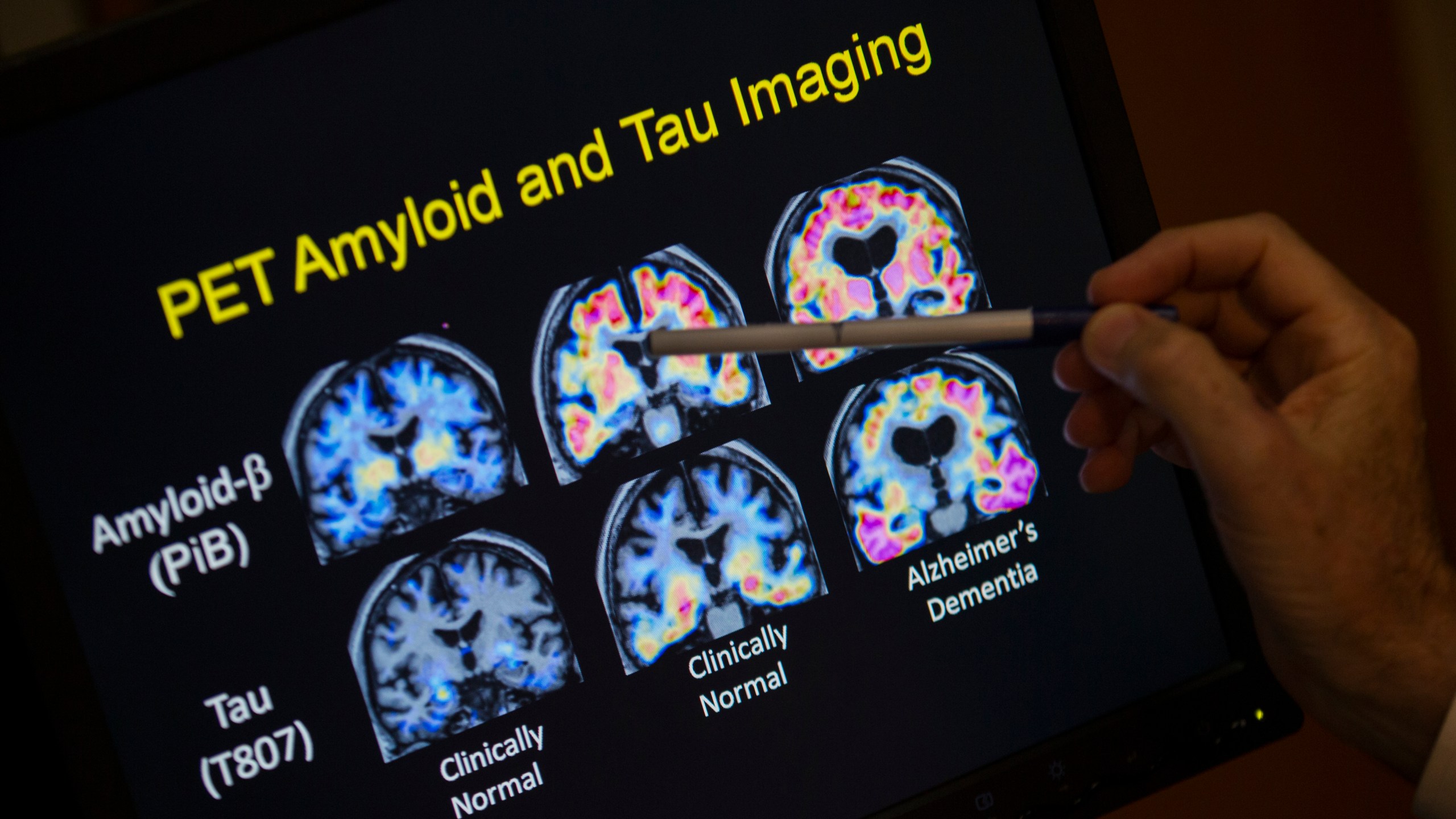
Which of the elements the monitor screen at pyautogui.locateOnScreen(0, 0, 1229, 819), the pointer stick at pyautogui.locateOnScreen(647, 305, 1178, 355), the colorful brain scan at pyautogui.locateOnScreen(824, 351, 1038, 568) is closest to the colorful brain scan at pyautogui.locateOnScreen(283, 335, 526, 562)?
the monitor screen at pyautogui.locateOnScreen(0, 0, 1229, 819)

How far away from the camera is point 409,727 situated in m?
0.72

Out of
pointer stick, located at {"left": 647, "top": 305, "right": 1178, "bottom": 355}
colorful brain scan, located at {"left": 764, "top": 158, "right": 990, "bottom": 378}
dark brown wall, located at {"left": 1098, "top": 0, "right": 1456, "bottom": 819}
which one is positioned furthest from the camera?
dark brown wall, located at {"left": 1098, "top": 0, "right": 1456, "bottom": 819}

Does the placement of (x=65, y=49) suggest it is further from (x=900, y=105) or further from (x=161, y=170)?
(x=900, y=105)

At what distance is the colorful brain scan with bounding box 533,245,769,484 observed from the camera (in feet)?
2.39

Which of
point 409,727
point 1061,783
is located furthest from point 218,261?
point 1061,783

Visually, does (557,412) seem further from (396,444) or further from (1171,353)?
(1171,353)

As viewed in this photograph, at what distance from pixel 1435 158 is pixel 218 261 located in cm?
122

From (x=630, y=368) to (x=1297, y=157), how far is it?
0.83m

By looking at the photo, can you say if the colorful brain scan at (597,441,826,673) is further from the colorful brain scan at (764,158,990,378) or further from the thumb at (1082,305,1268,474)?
the thumb at (1082,305,1268,474)

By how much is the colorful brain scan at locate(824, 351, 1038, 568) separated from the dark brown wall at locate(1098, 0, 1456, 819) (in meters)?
0.44

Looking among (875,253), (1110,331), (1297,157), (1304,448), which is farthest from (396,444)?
(1297,157)

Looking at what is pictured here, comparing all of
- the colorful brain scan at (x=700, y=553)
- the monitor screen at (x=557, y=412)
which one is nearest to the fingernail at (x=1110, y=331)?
the monitor screen at (x=557, y=412)

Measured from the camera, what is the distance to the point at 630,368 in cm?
74

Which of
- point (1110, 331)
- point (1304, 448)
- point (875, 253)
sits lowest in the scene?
point (1304, 448)
